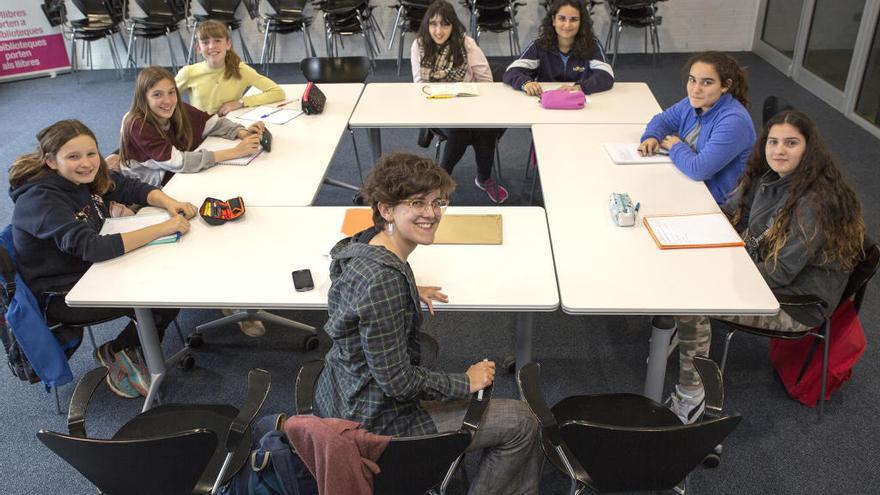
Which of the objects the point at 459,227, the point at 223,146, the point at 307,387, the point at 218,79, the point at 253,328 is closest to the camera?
the point at 307,387

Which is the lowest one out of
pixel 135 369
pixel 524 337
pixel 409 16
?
pixel 135 369

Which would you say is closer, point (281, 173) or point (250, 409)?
point (250, 409)

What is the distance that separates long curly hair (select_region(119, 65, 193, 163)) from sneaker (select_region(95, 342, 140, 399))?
2.71ft

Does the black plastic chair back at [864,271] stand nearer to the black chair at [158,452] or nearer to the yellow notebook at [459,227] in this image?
the yellow notebook at [459,227]

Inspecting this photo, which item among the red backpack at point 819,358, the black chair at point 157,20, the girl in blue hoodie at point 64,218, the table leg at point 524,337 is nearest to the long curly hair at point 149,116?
the girl in blue hoodie at point 64,218

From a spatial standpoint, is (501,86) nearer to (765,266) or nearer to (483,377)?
(765,266)

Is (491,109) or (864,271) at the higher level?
(491,109)

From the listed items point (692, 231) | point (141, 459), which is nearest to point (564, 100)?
point (692, 231)

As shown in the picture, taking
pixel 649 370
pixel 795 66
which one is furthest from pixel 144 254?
pixel 795 66

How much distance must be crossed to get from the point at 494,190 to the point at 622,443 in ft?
9.28

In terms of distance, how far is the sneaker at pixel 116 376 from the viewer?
9.05ft

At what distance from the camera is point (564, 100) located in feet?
11.9

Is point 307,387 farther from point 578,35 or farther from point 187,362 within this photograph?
point 578,35

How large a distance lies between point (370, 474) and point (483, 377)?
458 mm
